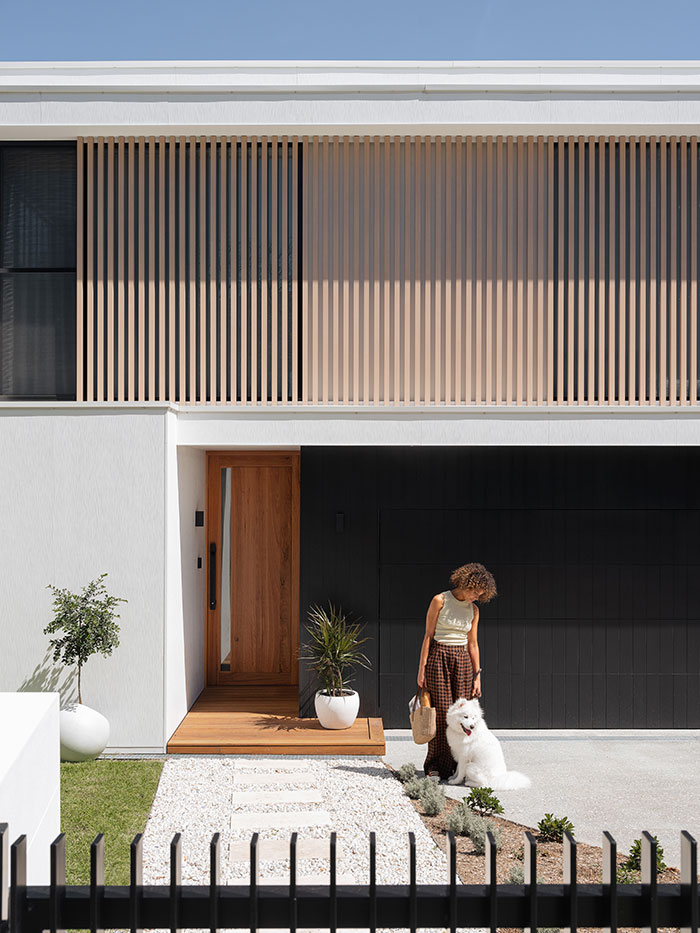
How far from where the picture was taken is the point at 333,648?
25.1ft

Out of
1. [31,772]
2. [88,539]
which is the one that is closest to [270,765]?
[88,539]

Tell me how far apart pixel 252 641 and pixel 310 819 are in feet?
13.3

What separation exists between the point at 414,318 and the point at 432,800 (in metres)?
4.57

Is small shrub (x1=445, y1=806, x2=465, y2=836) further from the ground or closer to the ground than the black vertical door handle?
closer to the ground

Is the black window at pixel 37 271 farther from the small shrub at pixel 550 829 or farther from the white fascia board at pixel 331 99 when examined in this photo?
the small shrub at pixel 550 829

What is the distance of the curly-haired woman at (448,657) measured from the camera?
6.62 meters

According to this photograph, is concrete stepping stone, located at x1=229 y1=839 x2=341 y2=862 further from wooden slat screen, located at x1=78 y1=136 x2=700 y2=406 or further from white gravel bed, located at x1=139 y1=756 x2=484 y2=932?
wooden slat screen, located at x1=78 y1=136 x2=700 y2=406

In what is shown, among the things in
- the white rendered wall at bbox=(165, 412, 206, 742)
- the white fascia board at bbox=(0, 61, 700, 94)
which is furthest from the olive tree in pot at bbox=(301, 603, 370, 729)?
the white fascia board at bbox=(0, 61, 700, 94)

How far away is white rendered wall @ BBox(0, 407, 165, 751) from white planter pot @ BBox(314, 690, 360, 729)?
1440mm

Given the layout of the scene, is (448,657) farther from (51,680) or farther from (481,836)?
(51,680)

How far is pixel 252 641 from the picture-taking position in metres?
9.55

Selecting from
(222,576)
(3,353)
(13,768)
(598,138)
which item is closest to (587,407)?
(598,138)

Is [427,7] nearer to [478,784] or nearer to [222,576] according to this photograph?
[222,576]

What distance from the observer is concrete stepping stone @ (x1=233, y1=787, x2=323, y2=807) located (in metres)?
5.99
